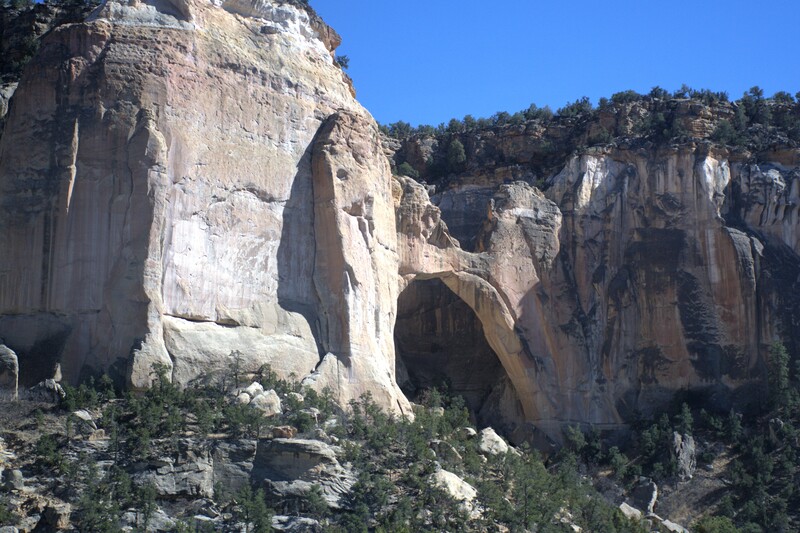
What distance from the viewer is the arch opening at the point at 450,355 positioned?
4103 cm

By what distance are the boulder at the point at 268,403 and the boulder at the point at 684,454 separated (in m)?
12.0

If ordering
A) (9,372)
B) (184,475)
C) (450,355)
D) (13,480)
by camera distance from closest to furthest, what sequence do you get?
(13,480) < (184,475) < (9,372) < (450,355)

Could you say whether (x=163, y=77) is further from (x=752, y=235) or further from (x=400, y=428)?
(x=752, y=235)

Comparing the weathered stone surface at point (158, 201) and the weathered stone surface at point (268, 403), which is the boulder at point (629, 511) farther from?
the weathered stone surface at point (268, 403)

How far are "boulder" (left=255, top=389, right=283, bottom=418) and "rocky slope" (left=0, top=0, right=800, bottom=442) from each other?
1.58 meters

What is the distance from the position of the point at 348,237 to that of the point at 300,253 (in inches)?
46.6

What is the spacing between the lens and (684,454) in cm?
3750

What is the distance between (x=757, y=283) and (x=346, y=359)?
1313 cm

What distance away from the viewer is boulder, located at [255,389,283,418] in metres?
29.6

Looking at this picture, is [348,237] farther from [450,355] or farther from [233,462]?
[450,355]

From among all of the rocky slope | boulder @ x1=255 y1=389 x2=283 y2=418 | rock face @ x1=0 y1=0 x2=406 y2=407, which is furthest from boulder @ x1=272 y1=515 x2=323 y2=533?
A: the rocky slope

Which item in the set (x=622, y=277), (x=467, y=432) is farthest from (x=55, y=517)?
(x=622, y=277)

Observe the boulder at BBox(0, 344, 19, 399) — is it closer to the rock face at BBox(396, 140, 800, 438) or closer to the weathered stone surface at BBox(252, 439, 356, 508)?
the weathered stone surface at BBox(252, 439, 356, 508)

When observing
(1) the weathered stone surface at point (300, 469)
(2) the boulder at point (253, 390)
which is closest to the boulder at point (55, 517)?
(1) the weathered stone surface at point (300, 469)
